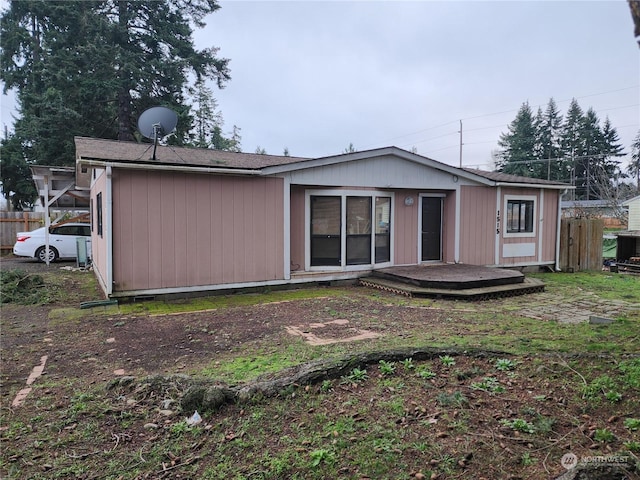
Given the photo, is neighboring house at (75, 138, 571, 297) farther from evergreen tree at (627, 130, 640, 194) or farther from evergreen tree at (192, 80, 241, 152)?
evergreen tree at (627, 130, 640, 194)

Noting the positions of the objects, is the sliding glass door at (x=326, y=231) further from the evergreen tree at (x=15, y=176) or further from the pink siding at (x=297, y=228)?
the evergreen tree at (x=15, y=176)

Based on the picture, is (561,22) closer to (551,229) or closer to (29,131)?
(551,229)

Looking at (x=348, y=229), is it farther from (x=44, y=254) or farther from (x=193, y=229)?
(x=44, y=254)

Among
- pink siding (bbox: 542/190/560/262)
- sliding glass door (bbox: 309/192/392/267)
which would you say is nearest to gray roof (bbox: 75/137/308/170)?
sliding glass door (bbox: 309/192/392/267)

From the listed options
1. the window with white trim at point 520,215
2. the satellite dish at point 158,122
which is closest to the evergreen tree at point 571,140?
the window with white trim at point 520,215

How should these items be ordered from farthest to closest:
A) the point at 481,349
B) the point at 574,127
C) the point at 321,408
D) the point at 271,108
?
the point at 574,127, the point at 271,108, the point at 481,349, the point at 321,408

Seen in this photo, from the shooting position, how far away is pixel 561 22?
575cm

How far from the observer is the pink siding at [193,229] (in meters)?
6.78

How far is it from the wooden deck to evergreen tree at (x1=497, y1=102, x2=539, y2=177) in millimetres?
39854

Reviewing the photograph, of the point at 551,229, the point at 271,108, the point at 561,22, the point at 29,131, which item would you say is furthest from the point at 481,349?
the point at 271,108

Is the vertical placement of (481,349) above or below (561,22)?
below

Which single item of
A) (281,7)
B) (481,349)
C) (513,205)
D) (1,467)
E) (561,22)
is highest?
(281,7)

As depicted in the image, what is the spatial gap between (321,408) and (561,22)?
20.7 feet

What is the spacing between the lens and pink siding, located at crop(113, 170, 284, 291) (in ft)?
22.2
